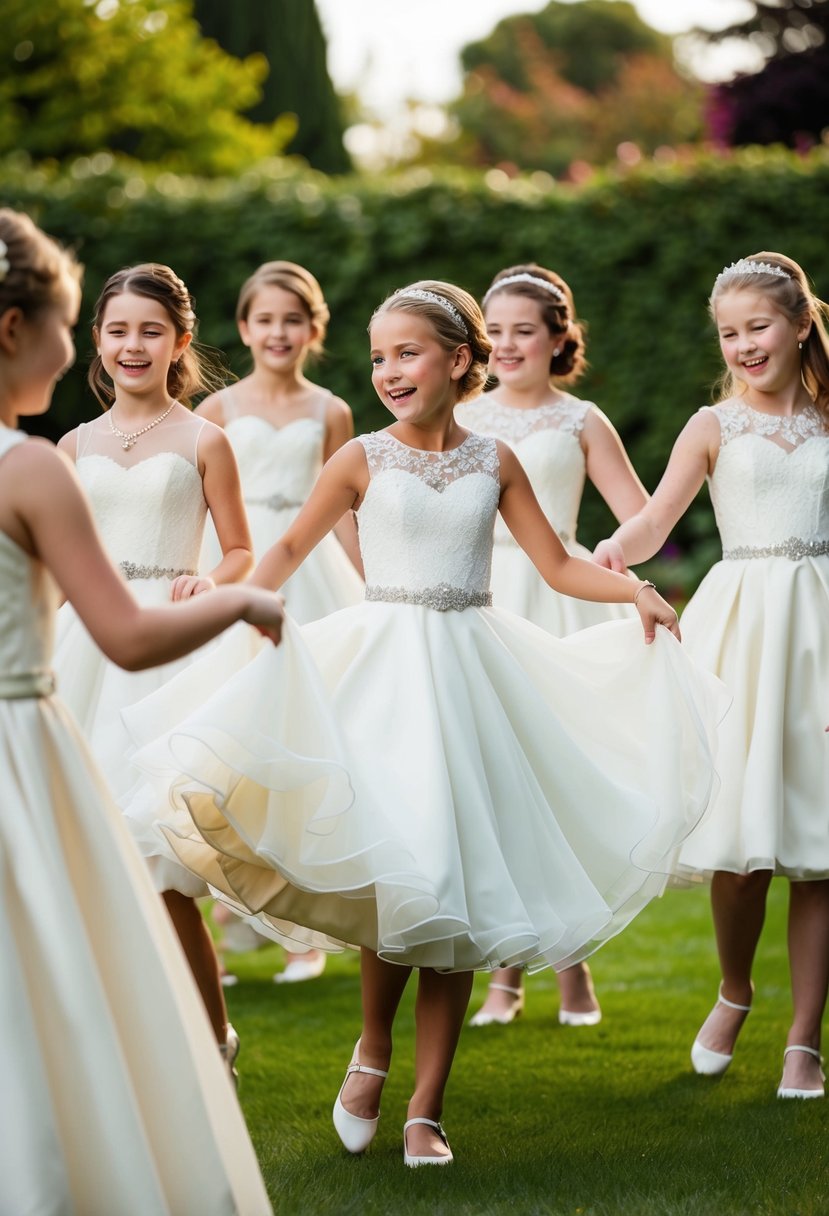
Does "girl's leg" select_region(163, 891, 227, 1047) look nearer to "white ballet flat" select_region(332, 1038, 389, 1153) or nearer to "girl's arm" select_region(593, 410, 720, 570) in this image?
"white ballet flat" select_region(332, 1038, 389, 1153)

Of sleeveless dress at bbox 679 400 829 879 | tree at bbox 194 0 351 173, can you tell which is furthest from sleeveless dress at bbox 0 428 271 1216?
tree at bbox 194 0 351 173

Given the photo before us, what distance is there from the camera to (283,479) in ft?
22.0

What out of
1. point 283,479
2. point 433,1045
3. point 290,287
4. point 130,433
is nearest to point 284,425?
point 283,479

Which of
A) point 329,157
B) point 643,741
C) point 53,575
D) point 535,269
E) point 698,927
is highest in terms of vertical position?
point 329,157

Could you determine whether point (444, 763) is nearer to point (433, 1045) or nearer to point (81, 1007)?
point (433, 1045)

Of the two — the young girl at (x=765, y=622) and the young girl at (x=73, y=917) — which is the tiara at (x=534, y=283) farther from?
the young girl at (x=73, y=917)

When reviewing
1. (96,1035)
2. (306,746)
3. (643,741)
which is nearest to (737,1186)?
(643,741)

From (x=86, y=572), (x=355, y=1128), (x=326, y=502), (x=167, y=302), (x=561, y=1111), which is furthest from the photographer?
(x=167, y=302)

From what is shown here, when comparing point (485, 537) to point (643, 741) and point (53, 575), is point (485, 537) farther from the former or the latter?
point (53, 575)

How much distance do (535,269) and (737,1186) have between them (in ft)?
11.9

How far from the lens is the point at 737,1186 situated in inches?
158

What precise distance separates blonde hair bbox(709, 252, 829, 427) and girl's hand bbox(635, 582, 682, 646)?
3.63 feet

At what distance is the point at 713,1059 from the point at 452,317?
253 cm

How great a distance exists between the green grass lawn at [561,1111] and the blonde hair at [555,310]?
2.55 meters
